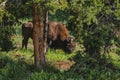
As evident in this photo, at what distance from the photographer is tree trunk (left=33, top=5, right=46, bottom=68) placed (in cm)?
1627

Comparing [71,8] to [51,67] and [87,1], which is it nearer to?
[87,1]

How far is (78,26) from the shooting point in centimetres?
1388

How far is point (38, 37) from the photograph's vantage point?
16750 mm

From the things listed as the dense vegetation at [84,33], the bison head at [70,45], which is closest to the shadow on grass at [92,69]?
the dense vegetation at [84,33]

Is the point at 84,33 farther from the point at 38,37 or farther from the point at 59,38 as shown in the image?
the point at 59,38

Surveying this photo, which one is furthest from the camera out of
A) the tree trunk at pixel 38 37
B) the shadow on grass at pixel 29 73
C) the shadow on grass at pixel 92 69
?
the tree trunk at pixel 38 37

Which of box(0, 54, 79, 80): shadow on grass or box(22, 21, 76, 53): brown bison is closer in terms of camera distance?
box(0, 54, 79, 80): shadow on grass

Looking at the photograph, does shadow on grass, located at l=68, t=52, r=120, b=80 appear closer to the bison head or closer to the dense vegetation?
the dense vegetation

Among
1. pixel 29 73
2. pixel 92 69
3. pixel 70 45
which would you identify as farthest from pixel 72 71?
pixel 70 45

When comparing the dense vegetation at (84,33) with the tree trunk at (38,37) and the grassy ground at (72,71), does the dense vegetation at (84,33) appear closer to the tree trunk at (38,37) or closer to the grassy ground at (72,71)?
the grassy ground at (72,71)

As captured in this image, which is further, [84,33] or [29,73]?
[29,73]

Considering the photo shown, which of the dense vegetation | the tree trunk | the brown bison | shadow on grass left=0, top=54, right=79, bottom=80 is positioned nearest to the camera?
the dense vegetation

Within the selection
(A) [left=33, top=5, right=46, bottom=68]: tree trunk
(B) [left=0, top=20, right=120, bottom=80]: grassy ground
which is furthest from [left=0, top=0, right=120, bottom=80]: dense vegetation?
(A) [left=33, top=5, right=46, bottom=68]: tree trunk

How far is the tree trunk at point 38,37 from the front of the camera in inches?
641
